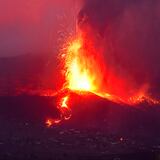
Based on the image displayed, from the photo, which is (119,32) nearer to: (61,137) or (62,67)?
(62,67)

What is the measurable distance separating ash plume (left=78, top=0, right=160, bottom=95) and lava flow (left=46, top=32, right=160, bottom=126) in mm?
716

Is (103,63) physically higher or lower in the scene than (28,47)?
lower

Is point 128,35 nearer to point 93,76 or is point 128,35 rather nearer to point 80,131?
point 93,76

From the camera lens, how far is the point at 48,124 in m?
31.1

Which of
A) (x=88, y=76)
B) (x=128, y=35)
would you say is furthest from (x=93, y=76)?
(x=128, y=35)

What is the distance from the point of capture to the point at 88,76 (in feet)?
128

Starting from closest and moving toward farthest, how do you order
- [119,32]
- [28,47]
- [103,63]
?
1. [103,63]
2. [119,32]
3. [28,47]

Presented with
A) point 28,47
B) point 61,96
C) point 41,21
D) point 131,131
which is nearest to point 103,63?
point 61,96

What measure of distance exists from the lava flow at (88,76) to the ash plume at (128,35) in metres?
0.72

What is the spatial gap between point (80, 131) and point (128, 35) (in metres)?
16.5

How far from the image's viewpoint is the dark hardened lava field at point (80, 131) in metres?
27.2

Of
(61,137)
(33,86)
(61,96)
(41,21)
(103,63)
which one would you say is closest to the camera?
(61,137)

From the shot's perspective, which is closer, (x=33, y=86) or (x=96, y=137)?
(x=96, y=137)

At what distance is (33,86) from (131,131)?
29.7 feet
